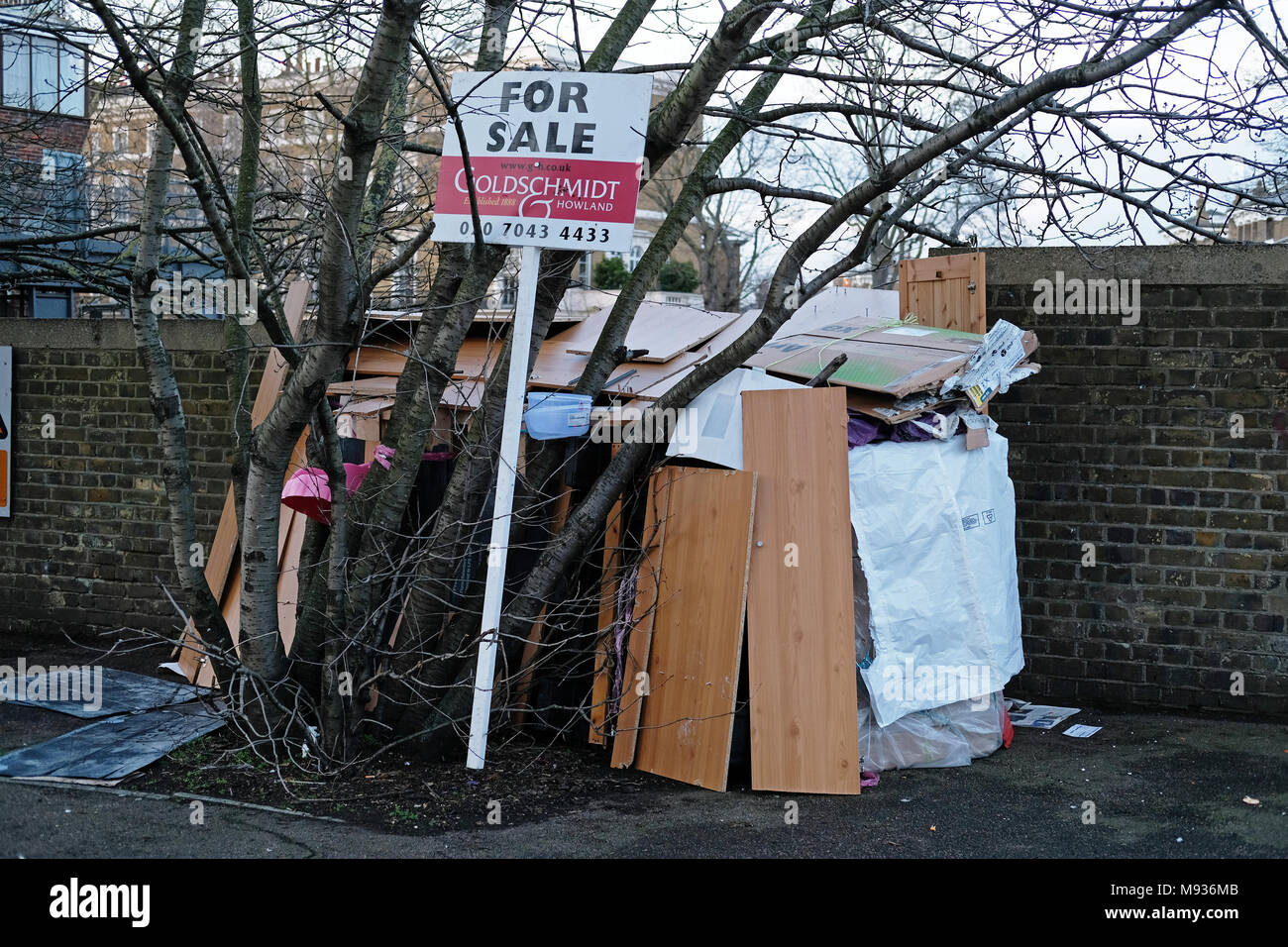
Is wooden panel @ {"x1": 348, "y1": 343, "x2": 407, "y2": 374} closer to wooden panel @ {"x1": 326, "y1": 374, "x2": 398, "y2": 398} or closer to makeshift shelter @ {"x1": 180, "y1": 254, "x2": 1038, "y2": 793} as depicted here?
wooden panel @ {"x1": 326, "y1": 374, "x2": 398, "y2": 398}

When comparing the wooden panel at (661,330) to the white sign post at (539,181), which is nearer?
the white sign post at (539,181)

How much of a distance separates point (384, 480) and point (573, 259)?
5.09 ft

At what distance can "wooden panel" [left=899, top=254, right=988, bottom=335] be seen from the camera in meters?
6.83

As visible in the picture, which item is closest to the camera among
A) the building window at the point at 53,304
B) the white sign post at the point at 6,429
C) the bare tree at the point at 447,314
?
the bare tree at the point at 447,314

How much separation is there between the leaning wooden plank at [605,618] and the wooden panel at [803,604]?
2.60 ft

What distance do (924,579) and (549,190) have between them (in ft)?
8.94

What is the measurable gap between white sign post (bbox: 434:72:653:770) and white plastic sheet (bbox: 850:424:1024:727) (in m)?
1.74

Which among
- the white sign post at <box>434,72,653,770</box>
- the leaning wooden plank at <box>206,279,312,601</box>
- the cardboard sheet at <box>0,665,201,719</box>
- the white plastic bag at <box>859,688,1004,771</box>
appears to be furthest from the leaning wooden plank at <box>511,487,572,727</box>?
the leaning wooden plank at <box>206,279,312,601</box>

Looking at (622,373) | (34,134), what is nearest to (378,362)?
(622,373)

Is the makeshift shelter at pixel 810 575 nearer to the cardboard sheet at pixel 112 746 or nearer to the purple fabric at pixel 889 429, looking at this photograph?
the purple fabric at pixel 889 429

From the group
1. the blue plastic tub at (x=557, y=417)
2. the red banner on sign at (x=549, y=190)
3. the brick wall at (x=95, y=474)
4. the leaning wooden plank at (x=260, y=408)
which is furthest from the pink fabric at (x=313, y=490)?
the brick wall at (x=95, y=474)

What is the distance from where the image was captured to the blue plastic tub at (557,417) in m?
5.86

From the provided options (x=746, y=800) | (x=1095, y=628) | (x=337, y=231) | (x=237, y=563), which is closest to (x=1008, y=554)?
(x=1095, y=628)

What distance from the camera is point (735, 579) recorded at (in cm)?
570
